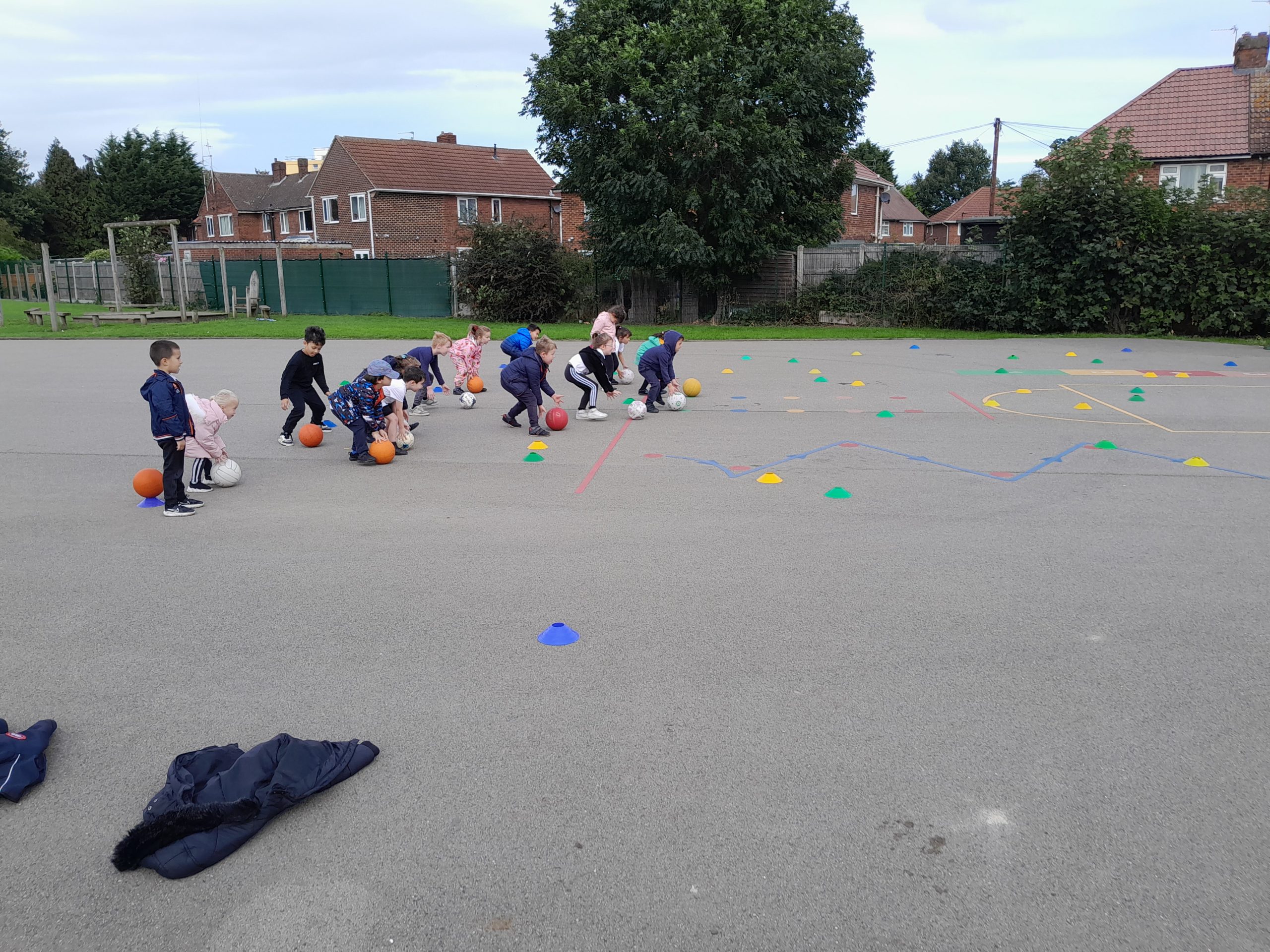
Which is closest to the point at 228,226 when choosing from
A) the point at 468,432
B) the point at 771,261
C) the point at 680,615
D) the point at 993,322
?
the point at 771,261

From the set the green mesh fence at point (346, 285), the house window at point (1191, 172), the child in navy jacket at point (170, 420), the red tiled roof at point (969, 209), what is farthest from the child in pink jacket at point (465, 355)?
the red tiled roof at point (969, 209)

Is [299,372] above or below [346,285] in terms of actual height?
below

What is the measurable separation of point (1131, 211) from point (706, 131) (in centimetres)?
1073

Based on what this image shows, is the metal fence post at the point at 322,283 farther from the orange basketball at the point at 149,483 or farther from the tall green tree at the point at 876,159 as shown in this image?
the tall green tree at the point at 876,159

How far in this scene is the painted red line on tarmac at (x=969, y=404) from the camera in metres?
12.2

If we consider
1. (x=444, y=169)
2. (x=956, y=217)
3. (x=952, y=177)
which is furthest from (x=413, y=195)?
(x=952, y=177)

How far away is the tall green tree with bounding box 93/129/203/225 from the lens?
66.9 metres

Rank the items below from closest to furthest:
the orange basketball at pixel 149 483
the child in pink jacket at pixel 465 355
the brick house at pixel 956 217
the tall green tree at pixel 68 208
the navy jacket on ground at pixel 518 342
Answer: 1. the orange basketball at pixel 149 483
2. the navy jacket on ground at pixel 518 342
3. the child in pink jacket at pixel 465 355
4. the brick house at pixel 956 217
5. the tall green tree at pixel 68 208

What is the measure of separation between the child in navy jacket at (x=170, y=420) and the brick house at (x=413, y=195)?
38572mm

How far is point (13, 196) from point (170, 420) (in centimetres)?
7202

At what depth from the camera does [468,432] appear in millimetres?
11438

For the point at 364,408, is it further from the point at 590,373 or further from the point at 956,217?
the point at 956,217

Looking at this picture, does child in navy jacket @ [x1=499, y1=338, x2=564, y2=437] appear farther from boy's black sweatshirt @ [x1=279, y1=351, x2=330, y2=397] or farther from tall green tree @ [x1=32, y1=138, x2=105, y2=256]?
tall green tree @ [x1=32, y1=138, x2=105, y2=256]

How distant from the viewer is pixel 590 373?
40.9 feet
